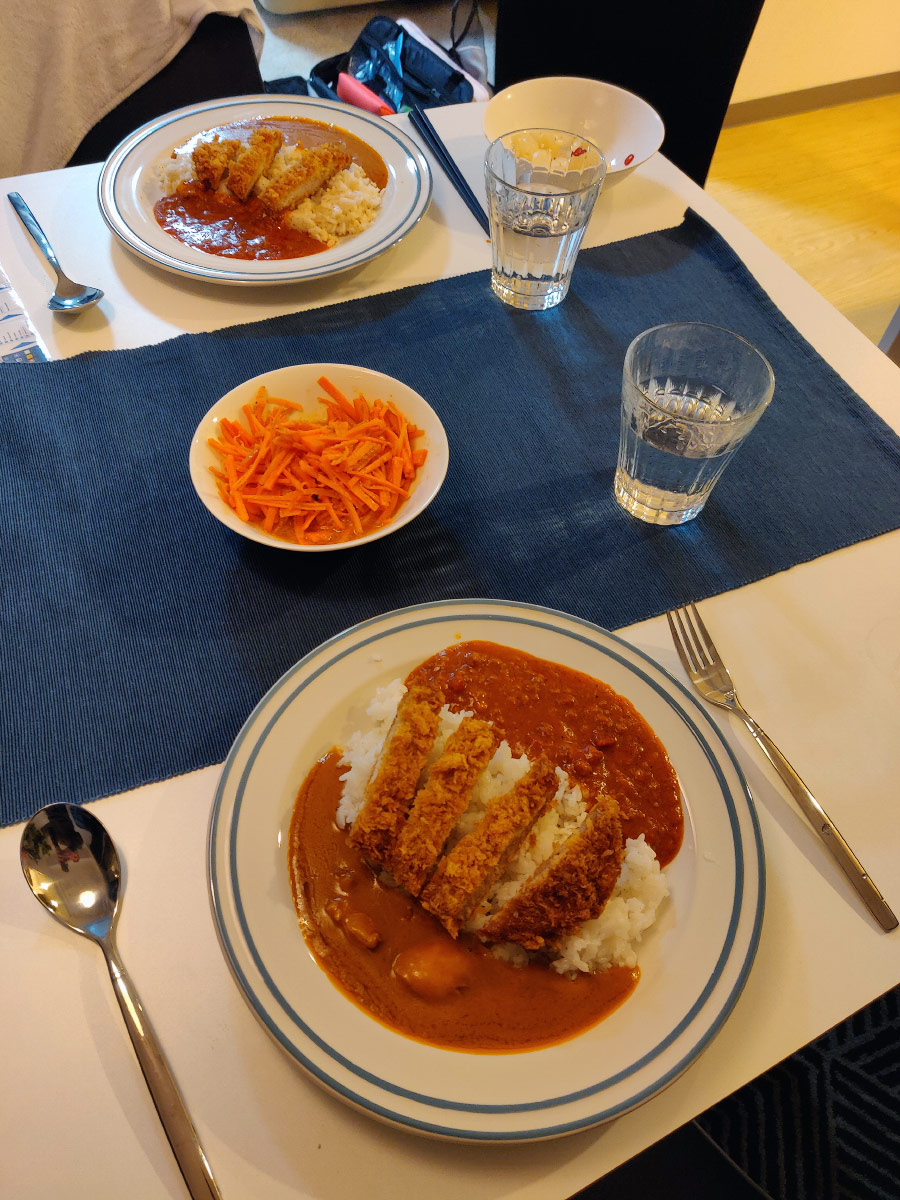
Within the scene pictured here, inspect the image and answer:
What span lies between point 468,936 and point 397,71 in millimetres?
4404

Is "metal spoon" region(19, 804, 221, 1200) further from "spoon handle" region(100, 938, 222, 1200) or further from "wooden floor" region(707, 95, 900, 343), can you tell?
"wooden floor" region(707, 95, 900, 343)

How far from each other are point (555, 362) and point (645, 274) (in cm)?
43

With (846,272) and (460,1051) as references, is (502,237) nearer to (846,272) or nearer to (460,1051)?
(460,1051)

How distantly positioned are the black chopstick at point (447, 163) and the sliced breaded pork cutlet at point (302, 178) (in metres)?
0.33

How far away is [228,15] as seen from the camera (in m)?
3.44

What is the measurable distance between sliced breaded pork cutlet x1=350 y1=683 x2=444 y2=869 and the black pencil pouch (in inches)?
141

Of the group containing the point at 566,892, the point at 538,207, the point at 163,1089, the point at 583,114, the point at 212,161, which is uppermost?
the point at 583,114

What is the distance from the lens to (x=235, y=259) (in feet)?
6.64

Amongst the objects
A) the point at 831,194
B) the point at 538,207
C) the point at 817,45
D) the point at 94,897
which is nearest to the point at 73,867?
the point at 94,897

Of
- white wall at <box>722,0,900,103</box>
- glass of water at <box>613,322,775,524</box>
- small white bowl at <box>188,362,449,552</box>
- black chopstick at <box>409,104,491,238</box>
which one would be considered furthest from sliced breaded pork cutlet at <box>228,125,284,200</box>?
white wall at <box>722,0,900,103</box>

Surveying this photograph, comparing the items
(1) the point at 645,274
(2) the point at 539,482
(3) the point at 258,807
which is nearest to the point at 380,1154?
(3) the point at 258,807

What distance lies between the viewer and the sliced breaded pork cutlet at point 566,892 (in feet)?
3.39

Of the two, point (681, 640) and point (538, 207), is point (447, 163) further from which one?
point (681, 640)

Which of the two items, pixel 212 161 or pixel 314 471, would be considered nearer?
pixel 314 471
